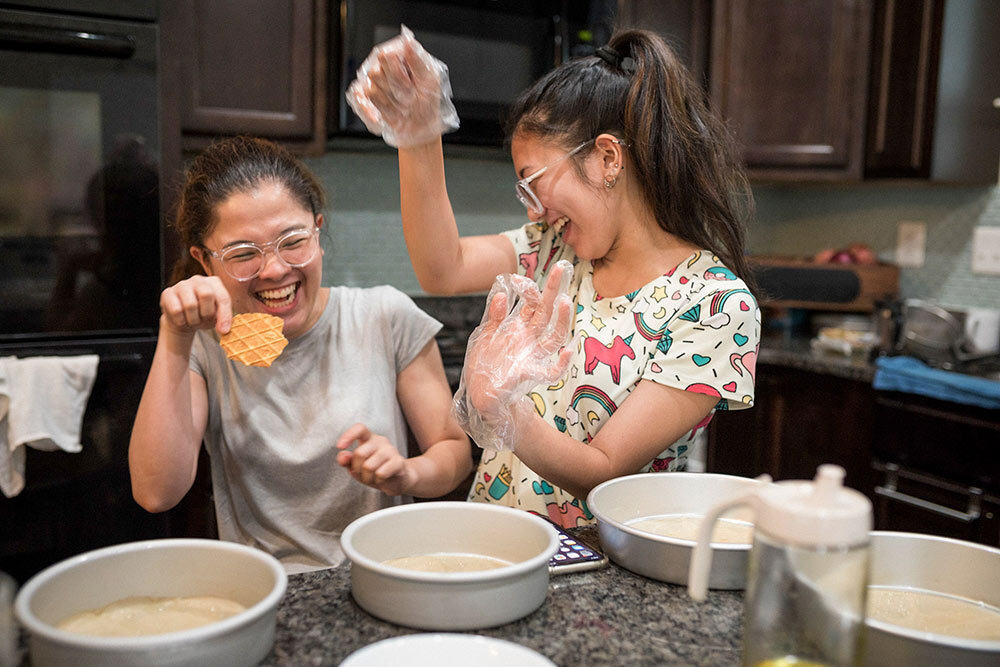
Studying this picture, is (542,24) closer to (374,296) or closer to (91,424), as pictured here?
(374,296)

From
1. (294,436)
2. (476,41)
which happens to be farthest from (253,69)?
(294,436)

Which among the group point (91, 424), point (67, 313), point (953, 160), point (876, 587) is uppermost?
point (953, 160)

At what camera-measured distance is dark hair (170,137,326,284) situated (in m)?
1.41

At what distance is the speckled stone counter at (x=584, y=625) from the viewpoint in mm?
780

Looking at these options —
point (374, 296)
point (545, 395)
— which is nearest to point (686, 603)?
point (545, 395)

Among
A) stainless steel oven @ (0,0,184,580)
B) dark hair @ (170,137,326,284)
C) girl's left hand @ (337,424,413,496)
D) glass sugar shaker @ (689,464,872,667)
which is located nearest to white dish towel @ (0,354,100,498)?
stainless steel oven @ (0,0,184,580)

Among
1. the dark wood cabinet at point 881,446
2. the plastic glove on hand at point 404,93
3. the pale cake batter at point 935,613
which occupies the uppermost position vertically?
the plastic glove on hand at point 404,93

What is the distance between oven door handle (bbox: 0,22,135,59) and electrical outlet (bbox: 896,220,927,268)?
2761 millimetres

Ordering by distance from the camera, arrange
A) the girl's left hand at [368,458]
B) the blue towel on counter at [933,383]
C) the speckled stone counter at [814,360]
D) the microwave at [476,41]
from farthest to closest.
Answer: the speckled stone counter at [814,360] → the microwave at [476,41] → the blue towel on counter at [933,383] → the girl's left hand at [368,458]

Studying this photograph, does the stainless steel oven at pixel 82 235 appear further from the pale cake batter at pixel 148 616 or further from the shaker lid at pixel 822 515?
the shaker lid at pixel 822 515

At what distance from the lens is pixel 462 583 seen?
79 centimetres

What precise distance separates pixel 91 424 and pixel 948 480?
234cm

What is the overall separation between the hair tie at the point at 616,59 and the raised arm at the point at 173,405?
2.38ft

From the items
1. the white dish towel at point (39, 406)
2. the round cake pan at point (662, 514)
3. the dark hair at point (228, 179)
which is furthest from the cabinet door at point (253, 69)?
the round cake pan at point (662, 514)
